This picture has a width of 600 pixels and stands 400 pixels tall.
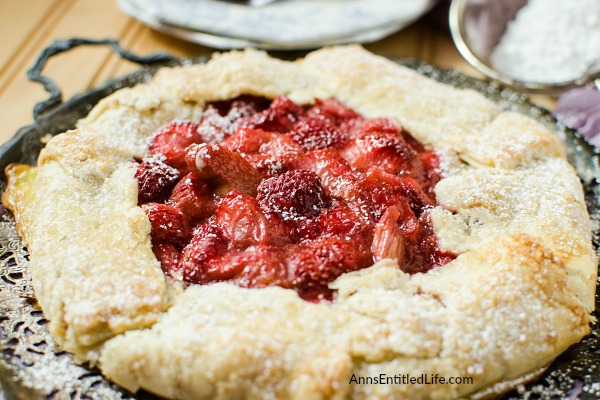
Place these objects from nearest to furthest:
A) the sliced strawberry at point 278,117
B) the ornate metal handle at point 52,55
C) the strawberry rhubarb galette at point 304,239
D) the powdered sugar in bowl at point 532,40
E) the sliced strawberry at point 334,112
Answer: the strawberry rhubarb galette at point 304,239 → the sliced strawberry at point 278,117 → the sliced strawberry at point 334,112 → the ornate metal handle at point 52,55 → the powdered sugar in bowl at point 532,40

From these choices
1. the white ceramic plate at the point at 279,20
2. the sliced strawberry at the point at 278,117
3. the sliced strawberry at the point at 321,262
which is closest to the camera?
the sliced strawberry at the point at 321,262

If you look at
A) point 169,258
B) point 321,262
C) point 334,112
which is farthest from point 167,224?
point 334,112

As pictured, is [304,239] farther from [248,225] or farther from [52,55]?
[52,55]

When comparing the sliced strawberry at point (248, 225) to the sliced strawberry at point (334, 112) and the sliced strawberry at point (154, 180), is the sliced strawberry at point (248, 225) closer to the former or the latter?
the sliced strawberry at point (154, 180)

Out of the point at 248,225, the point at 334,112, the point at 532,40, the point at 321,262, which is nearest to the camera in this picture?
the point at 321,262

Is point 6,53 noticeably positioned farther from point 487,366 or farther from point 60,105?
point 487,366

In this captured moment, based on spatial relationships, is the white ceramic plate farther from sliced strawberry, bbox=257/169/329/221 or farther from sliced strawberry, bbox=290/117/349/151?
sliced strawberry, bbox=257/169/329/221

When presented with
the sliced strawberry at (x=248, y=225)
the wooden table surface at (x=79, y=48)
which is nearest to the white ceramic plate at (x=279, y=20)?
the wooden table surface at (x=79, y=48)
